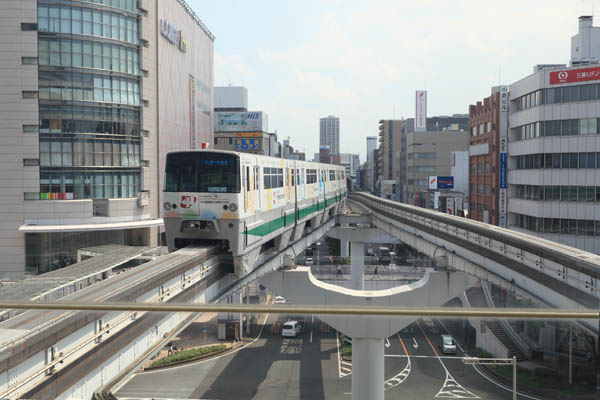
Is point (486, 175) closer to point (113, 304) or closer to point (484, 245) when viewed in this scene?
point (484, 245)

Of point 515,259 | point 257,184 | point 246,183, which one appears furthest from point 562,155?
point 246,183

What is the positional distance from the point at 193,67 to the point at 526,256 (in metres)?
43.8

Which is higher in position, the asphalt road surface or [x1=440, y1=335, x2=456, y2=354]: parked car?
[x1=440, y1=335, x2=456, y2=354]: parked car

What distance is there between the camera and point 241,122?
275ft

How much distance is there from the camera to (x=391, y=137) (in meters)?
109

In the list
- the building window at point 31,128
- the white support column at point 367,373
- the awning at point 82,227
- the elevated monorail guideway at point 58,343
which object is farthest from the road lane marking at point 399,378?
the building window at point 31,128

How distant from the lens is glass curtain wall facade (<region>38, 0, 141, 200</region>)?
109ft

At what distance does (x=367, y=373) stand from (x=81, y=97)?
3081 centimetres

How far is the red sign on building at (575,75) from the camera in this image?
1209 inches

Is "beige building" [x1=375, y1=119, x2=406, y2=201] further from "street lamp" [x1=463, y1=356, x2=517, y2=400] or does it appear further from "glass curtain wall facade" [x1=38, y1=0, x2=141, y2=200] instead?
"street lamp" [x1=463, y1=356, x2=517, y2=400]

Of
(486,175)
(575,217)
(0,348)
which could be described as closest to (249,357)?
(0,348)

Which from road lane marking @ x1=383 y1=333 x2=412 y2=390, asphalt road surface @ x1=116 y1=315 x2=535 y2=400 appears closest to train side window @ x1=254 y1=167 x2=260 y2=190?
asphalt road surface @ x1=116 y1=315 x2=535 y2=400

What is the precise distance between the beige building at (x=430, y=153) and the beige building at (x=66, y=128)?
51.8m

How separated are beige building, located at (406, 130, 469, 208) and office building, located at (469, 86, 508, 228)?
30.2m
